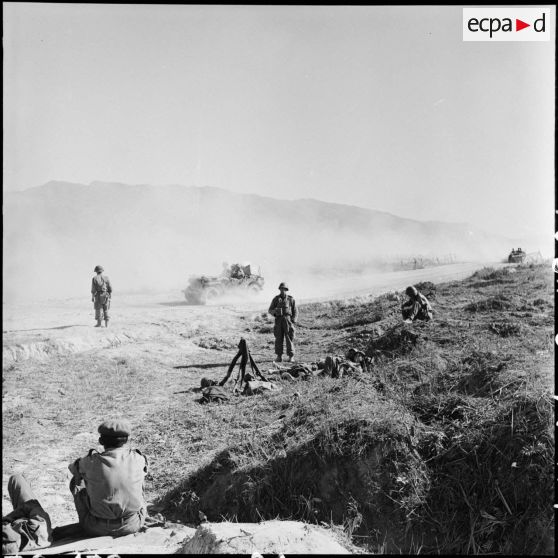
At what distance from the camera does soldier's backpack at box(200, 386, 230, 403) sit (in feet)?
26.5

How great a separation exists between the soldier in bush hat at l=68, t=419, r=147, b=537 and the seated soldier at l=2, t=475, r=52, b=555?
0.92 ft

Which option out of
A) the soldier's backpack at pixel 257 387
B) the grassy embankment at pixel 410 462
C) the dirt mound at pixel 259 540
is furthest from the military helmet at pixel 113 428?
the soldier's backpack at pixel 257 387

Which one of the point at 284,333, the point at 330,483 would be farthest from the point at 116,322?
the point at 330,483

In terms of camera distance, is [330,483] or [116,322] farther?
[116,322]

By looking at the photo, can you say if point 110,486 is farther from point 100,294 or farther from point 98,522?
point 100,294

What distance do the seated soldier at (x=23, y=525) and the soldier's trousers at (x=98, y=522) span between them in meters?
0.24

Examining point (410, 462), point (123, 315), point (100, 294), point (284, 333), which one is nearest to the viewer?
point (410, 462)

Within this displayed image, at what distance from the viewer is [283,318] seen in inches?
426

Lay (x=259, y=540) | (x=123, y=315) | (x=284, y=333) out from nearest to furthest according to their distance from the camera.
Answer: (x=259, y=540), (x=284, y=333), (x=123, y=315)

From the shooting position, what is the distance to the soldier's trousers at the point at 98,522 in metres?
3.82

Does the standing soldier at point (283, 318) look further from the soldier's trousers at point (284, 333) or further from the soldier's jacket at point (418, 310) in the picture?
the soldier's jacket at point (418, 310)

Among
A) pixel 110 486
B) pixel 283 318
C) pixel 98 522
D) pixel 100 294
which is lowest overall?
pixel 98 522

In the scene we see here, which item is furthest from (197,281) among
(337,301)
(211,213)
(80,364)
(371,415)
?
(211,213)

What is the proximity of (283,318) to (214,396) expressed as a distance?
303cm
